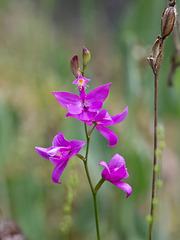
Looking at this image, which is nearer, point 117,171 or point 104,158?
point 117,171

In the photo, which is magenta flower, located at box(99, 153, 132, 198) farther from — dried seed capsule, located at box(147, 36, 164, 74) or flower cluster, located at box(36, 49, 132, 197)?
dried seed capsule, located at box(147, 36, 164, 74)

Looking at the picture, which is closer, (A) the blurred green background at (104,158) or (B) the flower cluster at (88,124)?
(B) the flower cluster at (88,124)

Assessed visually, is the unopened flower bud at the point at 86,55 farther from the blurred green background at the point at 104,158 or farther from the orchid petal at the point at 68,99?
the blurred green background at the point at 104,158

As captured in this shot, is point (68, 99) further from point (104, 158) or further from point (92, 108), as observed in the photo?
point (104, 158)

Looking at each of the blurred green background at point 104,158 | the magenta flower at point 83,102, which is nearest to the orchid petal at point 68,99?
the magenta flower at point 83,102

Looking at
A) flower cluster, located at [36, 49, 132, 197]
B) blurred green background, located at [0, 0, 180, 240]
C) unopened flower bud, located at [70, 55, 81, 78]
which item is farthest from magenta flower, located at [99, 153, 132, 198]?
blurred green background, located at [0, 0, 180, 240]

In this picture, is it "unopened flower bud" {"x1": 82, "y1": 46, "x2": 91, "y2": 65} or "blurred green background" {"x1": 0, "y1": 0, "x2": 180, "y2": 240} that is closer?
"unopened flower bud" {"x1": 82, "y1": 46, "x2": 91, "y2": 65}

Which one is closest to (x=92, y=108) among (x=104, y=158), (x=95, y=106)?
(x=95, y=106)
